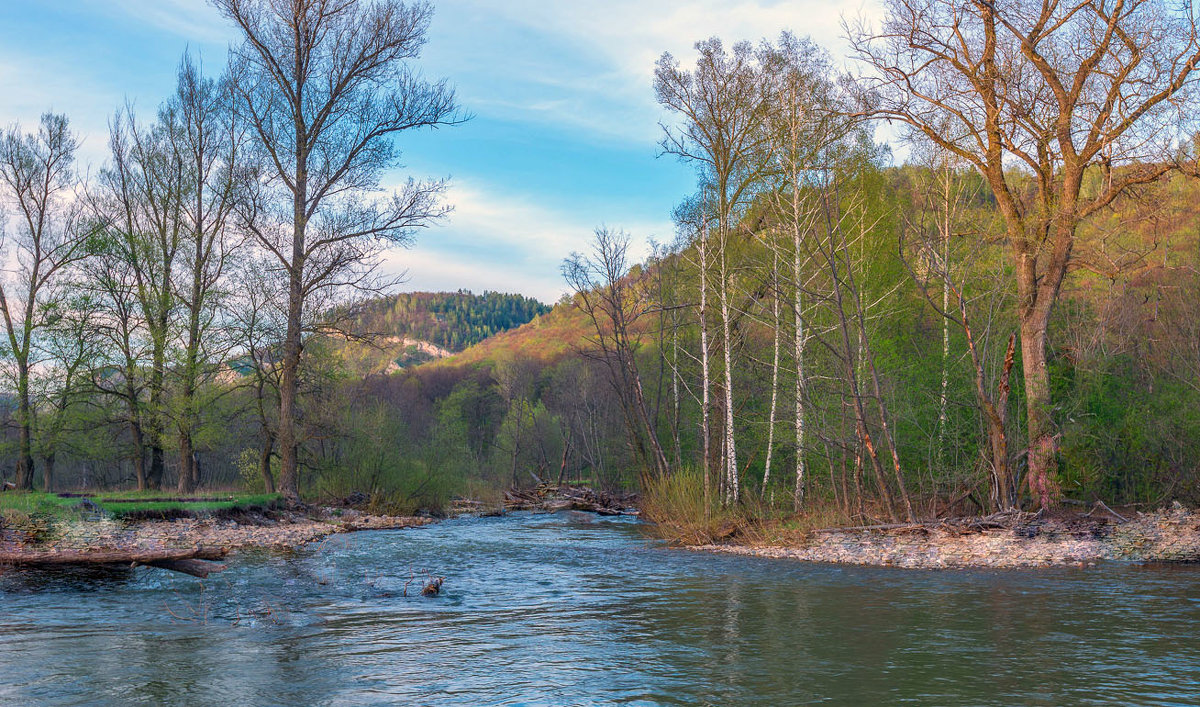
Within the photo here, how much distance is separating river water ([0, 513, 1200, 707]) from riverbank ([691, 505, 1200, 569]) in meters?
0.88

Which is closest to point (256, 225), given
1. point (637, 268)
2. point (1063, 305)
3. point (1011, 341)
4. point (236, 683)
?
point (637, 268)

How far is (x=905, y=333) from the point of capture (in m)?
23.1

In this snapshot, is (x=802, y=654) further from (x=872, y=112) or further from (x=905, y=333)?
(x=905, y=333)

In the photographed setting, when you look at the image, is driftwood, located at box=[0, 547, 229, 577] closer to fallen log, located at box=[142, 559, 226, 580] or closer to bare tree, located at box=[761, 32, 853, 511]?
fallen log, located at box=[142, 559, 226, 580]

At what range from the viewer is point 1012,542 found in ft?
45.5

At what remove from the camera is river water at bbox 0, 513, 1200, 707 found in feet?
20.5

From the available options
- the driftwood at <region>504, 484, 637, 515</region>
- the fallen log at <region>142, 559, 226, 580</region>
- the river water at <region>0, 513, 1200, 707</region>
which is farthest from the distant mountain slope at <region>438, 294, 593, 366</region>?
the fallen log at <region>142, 559, 226, 580</region>

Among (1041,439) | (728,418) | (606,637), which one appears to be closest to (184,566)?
(606,637)

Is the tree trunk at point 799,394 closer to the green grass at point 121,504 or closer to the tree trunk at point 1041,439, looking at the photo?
the tree trunk at point 1041,439

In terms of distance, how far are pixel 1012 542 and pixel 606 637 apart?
29.7 feet

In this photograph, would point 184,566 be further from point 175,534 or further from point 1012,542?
point 1012,542

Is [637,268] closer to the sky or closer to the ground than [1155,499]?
closer to the sky

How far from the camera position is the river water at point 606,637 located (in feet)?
20.5

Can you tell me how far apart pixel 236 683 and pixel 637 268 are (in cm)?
1784
